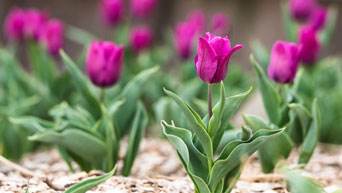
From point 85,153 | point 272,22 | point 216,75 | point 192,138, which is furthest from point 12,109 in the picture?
point 272,22

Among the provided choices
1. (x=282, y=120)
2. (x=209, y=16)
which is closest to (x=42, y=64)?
(x=282, y=120)

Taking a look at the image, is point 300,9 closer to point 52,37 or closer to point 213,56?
point 52,37

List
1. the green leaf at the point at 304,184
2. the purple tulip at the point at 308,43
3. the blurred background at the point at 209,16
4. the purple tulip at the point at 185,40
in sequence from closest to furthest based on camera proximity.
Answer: the green leaf at the point at 304,184
the purple tulip at the point at 308,43
the purple tulip at the point at 185,40
the blurred background at the point at 209,16

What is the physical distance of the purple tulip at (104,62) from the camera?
5.06 ft

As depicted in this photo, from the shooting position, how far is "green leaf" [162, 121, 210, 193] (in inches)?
47.0

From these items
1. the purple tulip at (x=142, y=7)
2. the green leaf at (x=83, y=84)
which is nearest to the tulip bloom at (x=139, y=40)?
the purple tulip at (x=142, y=7)

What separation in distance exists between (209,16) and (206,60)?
3910mm

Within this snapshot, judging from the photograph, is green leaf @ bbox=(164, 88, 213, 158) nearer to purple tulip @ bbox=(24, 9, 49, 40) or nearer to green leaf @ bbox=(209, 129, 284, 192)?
green leaf @ bbox=(209, 129, 284, 192)

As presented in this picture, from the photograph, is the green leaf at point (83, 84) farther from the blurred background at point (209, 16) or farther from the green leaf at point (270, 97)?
the blurred background at point (209, 16)

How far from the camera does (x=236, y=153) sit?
1194 millimetres

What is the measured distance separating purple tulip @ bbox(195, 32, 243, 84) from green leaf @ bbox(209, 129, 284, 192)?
150mm

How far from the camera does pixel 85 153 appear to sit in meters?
1.53

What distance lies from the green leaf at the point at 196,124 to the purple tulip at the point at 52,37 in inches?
48.3

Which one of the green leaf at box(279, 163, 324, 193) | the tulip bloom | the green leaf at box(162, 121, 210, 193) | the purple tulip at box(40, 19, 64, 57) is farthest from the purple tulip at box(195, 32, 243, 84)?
the tulip bloom
